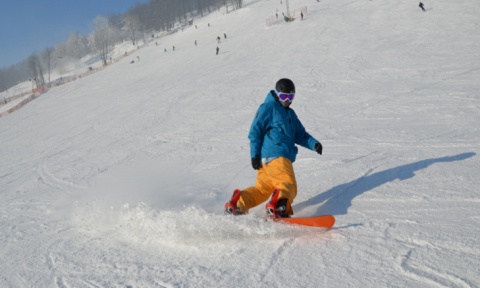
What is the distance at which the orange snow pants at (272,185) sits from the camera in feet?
10.8

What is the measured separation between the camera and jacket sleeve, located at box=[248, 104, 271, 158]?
12.0ft

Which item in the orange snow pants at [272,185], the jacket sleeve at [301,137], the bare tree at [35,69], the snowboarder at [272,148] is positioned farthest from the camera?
the bare tree at [35,69]

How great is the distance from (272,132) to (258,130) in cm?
15

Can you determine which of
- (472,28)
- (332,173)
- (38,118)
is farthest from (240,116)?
(472,28)

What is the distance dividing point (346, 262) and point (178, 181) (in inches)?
133

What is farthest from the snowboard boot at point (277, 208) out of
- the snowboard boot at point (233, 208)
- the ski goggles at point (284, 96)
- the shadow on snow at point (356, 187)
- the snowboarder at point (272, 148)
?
the ski goggles at point (284, 96)

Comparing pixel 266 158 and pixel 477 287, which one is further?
pixel 266 158

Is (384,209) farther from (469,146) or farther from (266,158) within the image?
(469,146)

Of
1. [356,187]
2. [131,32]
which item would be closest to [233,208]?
[356,187]

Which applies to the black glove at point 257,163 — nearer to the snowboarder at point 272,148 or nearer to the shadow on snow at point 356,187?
the snowboarder at point 272,148

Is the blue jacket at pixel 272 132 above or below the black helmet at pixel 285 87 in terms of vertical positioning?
below

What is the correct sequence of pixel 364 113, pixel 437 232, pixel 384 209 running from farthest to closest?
1. pixel 364 113
2. pixel 384 209
3. pixel 437 232

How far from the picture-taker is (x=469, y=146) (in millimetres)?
4781

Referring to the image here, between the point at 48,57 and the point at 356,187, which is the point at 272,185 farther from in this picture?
the point at 48,57
